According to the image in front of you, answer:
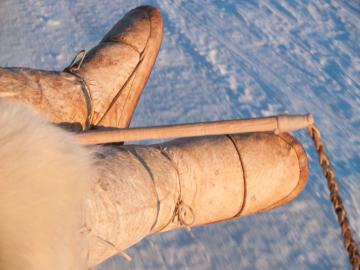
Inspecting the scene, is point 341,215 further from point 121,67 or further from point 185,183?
point 121,67

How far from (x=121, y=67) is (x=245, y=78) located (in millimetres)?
1230

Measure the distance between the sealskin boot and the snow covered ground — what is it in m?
0.60

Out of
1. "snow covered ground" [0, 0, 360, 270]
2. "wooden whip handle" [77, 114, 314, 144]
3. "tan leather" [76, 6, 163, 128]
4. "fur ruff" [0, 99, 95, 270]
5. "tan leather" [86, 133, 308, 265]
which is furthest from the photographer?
"snow covered ground" [0, 0, 360, 270]

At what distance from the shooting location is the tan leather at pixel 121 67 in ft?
5.63

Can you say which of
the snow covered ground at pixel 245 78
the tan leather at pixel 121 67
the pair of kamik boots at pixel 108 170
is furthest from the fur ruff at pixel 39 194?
the snow covered ground at pixel 245 78

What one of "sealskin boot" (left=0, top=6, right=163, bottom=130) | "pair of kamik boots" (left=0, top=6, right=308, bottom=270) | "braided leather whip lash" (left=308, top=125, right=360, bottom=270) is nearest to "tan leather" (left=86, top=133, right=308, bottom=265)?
"pair of kamik boots" (left=0, top=6, right=308, bottom=270)

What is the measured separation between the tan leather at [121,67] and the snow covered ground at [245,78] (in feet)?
1.88

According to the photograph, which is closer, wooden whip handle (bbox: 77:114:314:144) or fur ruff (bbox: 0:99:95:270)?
fur ruff (bbox: 0:99:95:270)

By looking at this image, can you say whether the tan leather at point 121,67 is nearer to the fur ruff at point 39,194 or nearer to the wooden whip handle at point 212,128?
the wooden whip handle at point 212,128

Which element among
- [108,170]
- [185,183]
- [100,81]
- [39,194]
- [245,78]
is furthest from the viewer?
[245,78]

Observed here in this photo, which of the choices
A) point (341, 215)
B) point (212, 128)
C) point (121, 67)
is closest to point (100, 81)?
point (121, 67)

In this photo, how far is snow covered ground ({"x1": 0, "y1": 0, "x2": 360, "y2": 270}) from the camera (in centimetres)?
192

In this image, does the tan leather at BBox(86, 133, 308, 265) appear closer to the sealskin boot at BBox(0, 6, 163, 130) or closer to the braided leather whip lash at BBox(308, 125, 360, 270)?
the braided leather whip lash at BBox(308, 125, 360, 270)

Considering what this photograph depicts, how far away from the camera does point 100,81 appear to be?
5.62ft
